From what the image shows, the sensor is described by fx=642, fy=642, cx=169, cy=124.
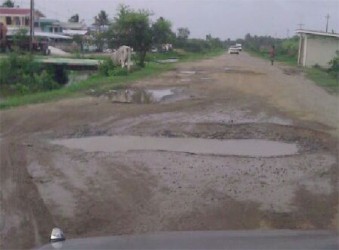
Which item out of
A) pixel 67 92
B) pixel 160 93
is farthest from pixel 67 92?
pixel 160 93

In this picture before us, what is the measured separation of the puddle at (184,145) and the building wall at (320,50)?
31806 millimetres

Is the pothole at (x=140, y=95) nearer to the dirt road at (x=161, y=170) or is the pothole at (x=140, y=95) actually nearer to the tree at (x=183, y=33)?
the dirt road at (x=161, y=170)

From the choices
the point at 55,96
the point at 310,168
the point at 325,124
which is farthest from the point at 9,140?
the point at 55,96

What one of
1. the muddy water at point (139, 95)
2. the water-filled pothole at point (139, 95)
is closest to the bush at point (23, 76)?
the water-filled pothole at point (139, 95)

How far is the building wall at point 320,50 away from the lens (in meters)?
42.6

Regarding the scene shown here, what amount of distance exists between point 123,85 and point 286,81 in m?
8.33

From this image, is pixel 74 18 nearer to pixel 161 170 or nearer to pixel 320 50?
pixel 320 50

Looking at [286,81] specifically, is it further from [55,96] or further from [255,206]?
[255,206]

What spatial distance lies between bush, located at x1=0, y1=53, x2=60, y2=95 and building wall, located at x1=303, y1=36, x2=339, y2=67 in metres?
20.3

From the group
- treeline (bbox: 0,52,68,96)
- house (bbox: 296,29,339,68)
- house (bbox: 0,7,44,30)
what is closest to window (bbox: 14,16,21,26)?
house (bbox: 0,7,44,30)

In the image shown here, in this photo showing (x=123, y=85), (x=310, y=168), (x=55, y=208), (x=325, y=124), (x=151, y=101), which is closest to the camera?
(x=55, y=208)

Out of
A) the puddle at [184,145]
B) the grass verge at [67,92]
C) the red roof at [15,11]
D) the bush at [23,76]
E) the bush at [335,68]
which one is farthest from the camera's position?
the red roof at [15,11]

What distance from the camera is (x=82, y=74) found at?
3762cm

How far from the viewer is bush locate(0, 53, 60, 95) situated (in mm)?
27344
